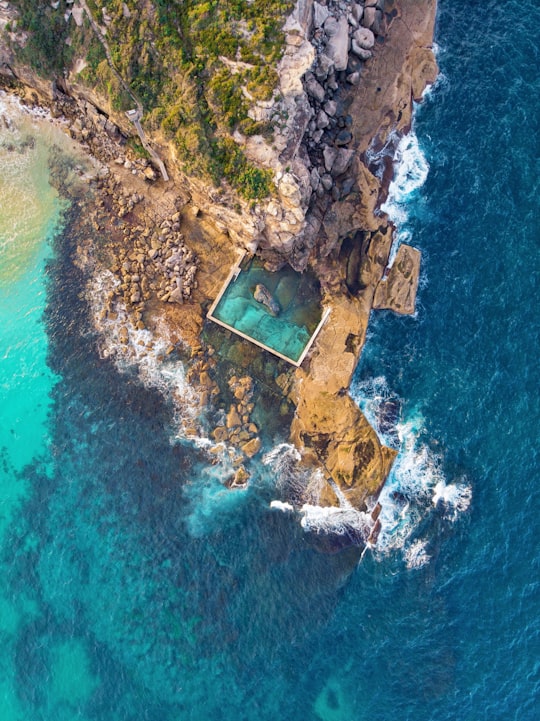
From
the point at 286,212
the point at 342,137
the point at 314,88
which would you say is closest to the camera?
the point at 286,212

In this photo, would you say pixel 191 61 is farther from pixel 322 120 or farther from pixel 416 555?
pixel 416 555

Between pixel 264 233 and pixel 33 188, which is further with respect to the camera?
pixel 33 188

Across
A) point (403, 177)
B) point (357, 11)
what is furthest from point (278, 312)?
point (357, 11)

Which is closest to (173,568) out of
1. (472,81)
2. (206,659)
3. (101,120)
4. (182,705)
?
(206,659)

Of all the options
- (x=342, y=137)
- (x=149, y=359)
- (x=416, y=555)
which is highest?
(x=342, y=137)

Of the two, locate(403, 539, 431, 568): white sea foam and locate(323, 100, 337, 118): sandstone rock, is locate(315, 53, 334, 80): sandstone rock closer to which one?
locate(323, 100, 337, 118): sandstone rock

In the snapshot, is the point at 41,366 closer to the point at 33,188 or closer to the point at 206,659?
the point at 33,188

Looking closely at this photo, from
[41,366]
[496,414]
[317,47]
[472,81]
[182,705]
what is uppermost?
[317,47]

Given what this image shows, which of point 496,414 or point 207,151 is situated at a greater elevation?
point 207,151
